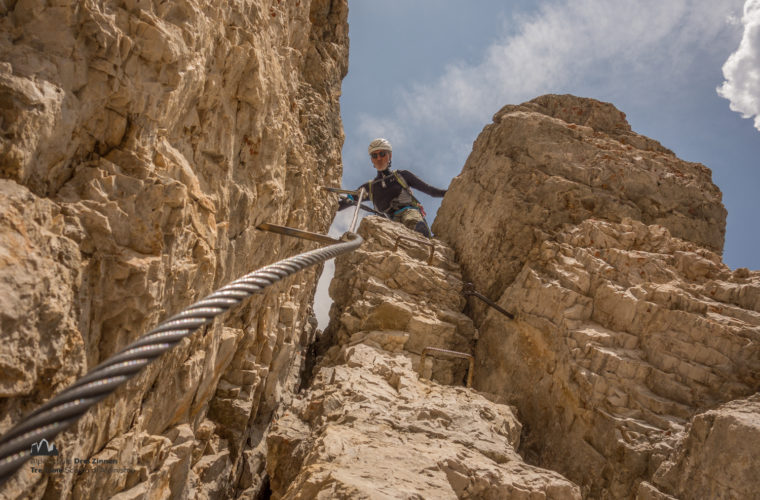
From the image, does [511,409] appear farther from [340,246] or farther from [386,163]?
[386,163]

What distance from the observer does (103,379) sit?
104 centimetres

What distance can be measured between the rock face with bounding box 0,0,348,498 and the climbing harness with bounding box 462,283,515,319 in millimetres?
3854

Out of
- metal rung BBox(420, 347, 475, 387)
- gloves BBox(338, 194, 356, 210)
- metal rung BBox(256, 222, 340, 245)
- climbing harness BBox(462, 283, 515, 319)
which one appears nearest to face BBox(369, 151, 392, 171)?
gloves BBox(338, 194, 356, 210)

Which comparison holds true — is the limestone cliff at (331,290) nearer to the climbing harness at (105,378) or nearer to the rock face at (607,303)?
the rock face at (607,303)

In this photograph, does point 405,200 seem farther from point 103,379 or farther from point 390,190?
point 103,379

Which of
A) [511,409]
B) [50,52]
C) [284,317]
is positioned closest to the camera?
[50,52]

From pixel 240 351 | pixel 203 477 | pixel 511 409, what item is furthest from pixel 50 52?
pixel 511 409

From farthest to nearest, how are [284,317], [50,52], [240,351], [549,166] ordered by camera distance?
[549,166]
[284,317]
[240,351]
[50,52]

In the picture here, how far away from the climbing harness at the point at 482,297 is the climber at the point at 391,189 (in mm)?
2340

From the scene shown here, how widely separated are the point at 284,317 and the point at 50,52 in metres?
4.16

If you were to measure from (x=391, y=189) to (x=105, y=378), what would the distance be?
→ 8677 mm

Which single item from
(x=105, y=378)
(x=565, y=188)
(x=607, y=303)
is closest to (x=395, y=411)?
(x=607, y=303)

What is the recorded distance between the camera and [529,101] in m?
8.79

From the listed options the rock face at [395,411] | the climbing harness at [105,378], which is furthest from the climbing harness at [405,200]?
the climbing harness at [105,378]
